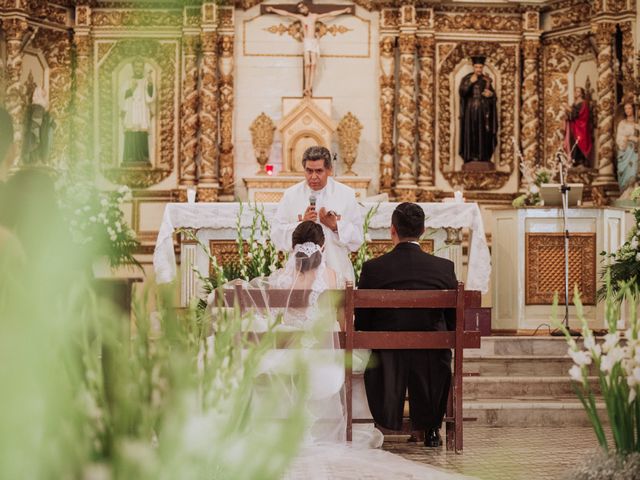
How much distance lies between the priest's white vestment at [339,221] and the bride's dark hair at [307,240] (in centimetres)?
102

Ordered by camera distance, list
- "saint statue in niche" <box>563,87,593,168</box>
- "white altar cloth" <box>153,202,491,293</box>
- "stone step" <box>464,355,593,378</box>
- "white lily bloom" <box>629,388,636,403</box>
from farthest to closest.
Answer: "saint statue in niche" <box>563,87,593,168</box> → "white altar cloth" <box>153,202,491,293</box> → "stone step" <box>464,355,593,378</box> → "white lily bloom" <box>629,388,636,403</box>

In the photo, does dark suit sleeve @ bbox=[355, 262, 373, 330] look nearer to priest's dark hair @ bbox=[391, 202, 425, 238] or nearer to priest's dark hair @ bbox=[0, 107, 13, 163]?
priest's dark hair @ bbox=[391, 202, 425, 238]

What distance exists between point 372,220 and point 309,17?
4299mm

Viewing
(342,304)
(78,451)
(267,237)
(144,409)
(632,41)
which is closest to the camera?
(78,451)

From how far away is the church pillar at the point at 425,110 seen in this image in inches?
527

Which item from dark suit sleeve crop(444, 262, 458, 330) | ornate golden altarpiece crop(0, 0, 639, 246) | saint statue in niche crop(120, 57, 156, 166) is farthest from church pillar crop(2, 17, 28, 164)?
dark suit sleeve crop(444, 262, 458, 330)

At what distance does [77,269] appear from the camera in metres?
1.13

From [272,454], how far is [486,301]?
1145 centimetres

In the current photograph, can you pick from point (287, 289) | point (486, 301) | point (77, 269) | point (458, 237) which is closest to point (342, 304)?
point (287, 289)

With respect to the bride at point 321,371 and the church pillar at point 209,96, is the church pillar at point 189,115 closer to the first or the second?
the church pillar at point 209,96

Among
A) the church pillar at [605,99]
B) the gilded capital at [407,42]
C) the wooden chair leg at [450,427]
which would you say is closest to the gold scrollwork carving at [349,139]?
the gilded capital at [407,42]

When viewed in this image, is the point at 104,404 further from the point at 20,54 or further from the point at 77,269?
the point at 20,54

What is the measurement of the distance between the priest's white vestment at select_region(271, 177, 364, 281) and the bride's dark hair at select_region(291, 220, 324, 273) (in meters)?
1.02

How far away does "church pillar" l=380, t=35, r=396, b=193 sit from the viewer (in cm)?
1331
